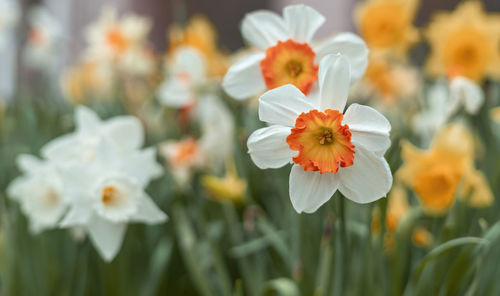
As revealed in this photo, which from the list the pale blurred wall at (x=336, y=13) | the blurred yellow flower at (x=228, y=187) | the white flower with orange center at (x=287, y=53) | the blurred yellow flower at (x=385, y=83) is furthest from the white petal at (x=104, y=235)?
the pale blurred wall at (x=336, y=13)

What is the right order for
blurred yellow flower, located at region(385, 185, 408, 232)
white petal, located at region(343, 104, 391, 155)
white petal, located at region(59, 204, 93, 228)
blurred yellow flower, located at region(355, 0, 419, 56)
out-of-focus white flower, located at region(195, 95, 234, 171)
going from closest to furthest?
white petal, located at region(343, 104, 391, 155) → white petal, located at region(59, 204, 93, 228) → blurred yellow flower, located at region(385, 185, 408, 232) → blurred yellow flower, located at region(355, 0, 419, 56) → out-of-focus white flower, located at region(195, 95, 234, 171)

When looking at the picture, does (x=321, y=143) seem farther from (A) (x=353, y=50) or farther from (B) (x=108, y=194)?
(B) (x=108, y=194)

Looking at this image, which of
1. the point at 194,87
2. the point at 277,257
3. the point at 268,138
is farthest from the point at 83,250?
the point at 268,138

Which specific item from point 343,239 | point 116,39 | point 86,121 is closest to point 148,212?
point 86,121

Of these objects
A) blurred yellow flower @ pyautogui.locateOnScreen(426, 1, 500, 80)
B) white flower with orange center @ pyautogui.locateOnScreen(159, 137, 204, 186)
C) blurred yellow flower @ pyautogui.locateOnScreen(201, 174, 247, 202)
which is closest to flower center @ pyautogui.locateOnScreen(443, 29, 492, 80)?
blurred yellow flower @ pyautogui.locateOnScreen(426, 1, 500, 80)

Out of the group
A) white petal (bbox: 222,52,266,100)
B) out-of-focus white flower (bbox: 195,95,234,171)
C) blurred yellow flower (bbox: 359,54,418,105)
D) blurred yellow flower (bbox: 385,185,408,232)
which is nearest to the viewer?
white petal (bbox: 222,52,266,100)

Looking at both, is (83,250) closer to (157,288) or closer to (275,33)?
(157,288)

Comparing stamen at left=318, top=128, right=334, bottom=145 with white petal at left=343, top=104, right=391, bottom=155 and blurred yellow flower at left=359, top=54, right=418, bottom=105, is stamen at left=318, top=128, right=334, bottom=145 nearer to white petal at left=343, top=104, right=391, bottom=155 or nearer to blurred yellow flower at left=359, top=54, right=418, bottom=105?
white petal at left=343, top=104, right=391, bottom=155
